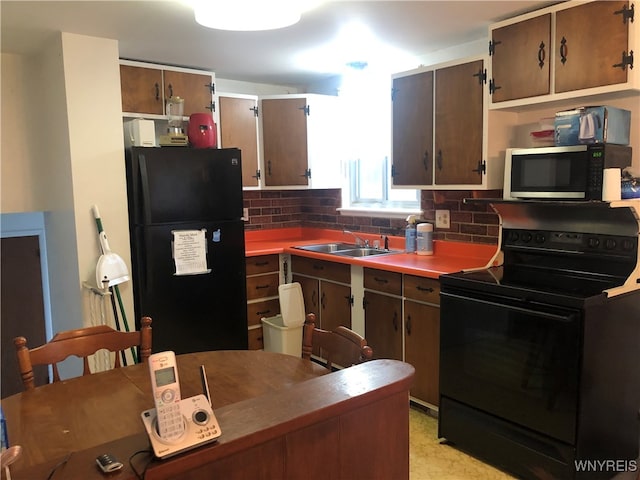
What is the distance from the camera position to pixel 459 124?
3033mm

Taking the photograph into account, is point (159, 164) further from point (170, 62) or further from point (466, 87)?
point (466, 87)

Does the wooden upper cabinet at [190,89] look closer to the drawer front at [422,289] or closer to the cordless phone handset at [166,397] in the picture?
the drawer front at [422,289]

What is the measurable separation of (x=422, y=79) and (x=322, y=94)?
1.42m

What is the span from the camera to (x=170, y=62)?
3.61 metres

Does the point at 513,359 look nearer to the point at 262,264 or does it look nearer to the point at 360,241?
the point at 360,241

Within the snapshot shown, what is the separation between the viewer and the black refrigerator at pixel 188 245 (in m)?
3.15

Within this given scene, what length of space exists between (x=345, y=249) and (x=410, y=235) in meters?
0.67

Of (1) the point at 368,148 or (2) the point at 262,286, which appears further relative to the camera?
(1) the point at 368,148

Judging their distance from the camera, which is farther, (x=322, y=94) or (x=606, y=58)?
(x=322, y=94)

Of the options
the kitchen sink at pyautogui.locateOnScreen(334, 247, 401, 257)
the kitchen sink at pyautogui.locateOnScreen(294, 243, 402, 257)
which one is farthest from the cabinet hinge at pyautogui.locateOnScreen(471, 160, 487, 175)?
the kitchen sink at pyautogui.locateOnScreen(334, 247, 401, 257)

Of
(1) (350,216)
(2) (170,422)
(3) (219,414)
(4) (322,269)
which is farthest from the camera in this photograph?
(1) (350,216)

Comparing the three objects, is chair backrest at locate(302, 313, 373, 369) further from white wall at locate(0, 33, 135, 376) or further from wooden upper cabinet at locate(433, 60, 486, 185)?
white wall at locate(0, 33, 135, 376)

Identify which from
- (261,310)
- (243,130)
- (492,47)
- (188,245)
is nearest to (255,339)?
(261,310)

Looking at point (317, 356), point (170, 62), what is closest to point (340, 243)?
point (317, 356)
